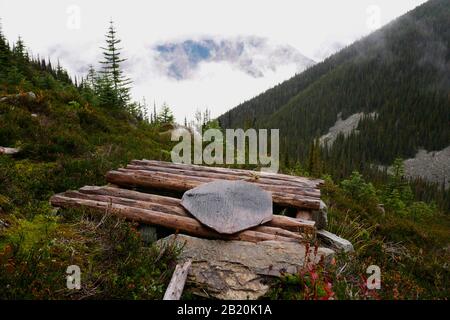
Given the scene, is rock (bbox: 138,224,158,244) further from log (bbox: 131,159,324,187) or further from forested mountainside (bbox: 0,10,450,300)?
log (bbox: 131,159,324,187)

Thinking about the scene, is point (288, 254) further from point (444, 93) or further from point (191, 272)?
point (444, 93)

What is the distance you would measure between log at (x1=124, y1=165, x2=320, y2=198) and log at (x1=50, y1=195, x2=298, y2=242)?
173cm

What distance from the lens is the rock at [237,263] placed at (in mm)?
4239

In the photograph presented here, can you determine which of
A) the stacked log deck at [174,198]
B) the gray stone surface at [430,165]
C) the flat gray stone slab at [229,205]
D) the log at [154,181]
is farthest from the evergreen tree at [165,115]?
the gray stone surface at [430,165]

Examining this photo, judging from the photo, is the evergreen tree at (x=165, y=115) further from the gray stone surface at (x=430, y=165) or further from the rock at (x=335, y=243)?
the gray stone surface at (x=430, y=165)

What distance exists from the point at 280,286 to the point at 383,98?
7337 inches

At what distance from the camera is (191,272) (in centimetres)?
447

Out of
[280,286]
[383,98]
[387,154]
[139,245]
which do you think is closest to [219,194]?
[139,245]

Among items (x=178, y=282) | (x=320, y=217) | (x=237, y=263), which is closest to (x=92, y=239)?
(x=178, y=282)

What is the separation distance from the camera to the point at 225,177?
775cm
